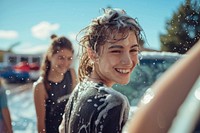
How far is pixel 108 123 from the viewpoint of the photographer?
729mm

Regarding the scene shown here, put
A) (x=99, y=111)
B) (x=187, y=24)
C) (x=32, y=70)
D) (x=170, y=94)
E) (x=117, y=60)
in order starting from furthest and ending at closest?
(x=32, y=70), (x=187, y=24), (x=117, y=60), (x=99, y=111), (x=170, y=94)

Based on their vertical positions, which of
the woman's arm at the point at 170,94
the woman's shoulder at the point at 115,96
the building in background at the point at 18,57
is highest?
the woman's arm at the point at 170,94

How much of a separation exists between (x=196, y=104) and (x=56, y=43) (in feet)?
5.27

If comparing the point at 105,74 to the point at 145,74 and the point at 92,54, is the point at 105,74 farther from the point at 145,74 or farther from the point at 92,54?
the point at 145,74

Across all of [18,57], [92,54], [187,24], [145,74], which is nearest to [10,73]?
[18,57]

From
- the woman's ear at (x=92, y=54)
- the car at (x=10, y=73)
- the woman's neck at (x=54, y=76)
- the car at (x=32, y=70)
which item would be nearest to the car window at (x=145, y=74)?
the woman's neck at (x=54, y=76)

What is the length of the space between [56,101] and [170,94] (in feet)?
5.09

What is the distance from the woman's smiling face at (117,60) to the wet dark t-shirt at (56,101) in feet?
2.97

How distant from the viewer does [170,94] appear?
0.33 m

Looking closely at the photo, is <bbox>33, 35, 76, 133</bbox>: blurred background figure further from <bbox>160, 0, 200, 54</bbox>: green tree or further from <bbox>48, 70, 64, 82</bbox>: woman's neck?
<bbox>160, 0, 200, 54</bbox>: green tree

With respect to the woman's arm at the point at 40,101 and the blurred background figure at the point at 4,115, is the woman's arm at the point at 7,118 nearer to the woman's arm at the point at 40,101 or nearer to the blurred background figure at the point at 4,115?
the blurred background figure at the point at 4,115

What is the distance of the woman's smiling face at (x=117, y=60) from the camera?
844 millimetres

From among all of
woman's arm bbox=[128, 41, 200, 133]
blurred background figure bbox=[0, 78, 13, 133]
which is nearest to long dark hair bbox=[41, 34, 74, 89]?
blurred background figure bbox=[0, 78, 13, 133]

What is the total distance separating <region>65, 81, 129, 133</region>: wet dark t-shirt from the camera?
0.73 meters
